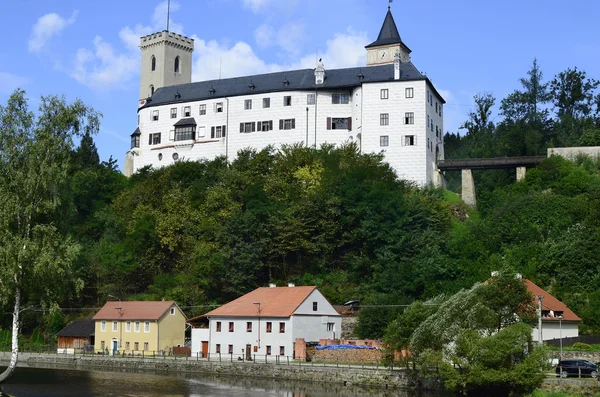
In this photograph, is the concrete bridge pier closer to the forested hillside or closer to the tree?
the forested hillside

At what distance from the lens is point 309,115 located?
293 ft

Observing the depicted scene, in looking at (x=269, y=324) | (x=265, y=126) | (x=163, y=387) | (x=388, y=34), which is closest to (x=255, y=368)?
(x=269, y=324)

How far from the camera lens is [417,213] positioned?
7112 cm

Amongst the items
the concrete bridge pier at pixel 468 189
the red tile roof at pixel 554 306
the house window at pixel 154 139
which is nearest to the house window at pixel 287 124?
the house window at pixel 154 139

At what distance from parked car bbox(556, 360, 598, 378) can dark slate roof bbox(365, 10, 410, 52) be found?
6809cm

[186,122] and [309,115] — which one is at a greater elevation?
[186,122]

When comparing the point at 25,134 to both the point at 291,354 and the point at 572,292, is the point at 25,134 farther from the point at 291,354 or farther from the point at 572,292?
the point at 572,292

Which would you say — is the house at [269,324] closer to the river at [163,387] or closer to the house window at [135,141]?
the river at [163,387]

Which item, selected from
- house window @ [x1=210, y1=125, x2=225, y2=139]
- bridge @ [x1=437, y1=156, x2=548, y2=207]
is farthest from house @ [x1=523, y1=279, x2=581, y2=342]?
house window @ [x1=210, y1=125, x2=225, y2=139]

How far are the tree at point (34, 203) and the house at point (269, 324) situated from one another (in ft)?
62.3

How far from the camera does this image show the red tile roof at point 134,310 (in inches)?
2596

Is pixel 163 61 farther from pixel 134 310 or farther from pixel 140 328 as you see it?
pixel 140 328

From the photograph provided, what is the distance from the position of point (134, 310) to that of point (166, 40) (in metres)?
57.0

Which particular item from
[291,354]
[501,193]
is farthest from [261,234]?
[501,193]
